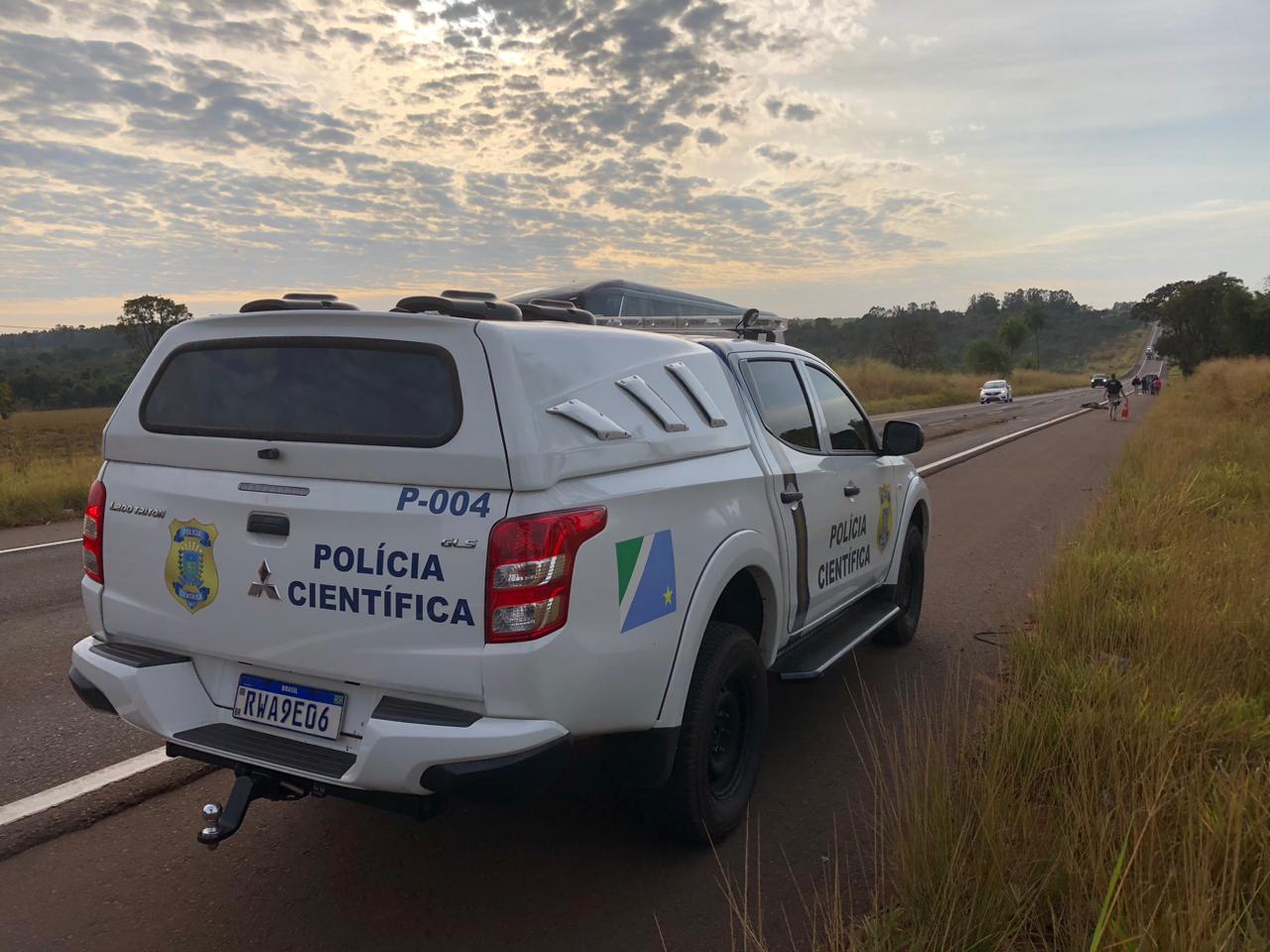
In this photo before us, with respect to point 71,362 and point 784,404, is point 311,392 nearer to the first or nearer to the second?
point 784,404

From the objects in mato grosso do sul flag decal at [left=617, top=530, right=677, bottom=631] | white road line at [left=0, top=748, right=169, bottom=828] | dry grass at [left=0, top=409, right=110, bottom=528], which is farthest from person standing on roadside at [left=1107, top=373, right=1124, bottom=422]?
white road line at [left=0, top=748, right=169, bottom=828]

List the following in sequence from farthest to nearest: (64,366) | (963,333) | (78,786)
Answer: (963,333) → (64,366) → (78,786)

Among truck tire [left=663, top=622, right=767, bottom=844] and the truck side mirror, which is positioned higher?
the truck side mirror

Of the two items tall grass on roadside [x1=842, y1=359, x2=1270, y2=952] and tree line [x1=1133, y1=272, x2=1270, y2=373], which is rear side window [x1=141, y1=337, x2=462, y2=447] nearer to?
tall grass on roadside [x1=842, y1=359, x2=1270, y2=952]

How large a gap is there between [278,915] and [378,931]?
0.35 meters

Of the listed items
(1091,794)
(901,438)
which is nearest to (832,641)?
(901,438)

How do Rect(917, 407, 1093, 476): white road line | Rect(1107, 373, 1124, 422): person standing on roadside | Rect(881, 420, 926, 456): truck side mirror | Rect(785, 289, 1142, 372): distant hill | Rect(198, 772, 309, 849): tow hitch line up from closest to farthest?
Rect(198, 772, 309, 849): tow hitch < Rect(881, 420, 926, 456): truck side mirror < Rect(917, 407, 1093, 476): white road line < Rect(1107, 373, 1124, 422): person standing on roadside < Rect(785, 289, 1142, 372): distant hill

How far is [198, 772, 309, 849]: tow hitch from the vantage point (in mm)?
2721

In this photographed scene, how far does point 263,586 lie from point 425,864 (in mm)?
1201

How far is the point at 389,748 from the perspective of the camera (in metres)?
2.61

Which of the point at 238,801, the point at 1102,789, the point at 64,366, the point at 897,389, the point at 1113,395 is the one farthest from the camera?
the point at 897,389

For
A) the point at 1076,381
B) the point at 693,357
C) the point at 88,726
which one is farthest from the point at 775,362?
the point at 1076,381

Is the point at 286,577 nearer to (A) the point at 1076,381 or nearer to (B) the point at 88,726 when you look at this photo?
(B) the point at 88,726

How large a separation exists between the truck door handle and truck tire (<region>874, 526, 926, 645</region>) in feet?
12.8
